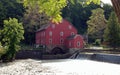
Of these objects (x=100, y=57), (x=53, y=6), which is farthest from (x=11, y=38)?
(x=53, y=6)

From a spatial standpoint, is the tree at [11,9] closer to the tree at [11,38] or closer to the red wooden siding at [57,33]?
the red wooden siding at [57,33]

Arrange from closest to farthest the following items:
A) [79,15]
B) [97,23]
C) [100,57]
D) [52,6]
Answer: [52,6] < [100,57] < [97,23] < [79,15]

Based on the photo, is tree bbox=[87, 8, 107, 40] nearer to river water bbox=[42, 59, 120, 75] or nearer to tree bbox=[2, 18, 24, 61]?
tree bbox=[2, 18, 24, 61]

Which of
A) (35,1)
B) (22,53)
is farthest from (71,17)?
(35,1)

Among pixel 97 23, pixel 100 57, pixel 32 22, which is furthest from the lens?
pixel 97 23

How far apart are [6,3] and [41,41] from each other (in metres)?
16.1

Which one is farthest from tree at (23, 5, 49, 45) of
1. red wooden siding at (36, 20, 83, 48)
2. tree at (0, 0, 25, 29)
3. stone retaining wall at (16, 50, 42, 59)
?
stone retaining wall at (16, 50, 42, 59)

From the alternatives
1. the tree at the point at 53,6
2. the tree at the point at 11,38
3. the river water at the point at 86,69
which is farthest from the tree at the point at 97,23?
the tree at the point at 53,6

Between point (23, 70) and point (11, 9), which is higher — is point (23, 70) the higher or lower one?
the lower one

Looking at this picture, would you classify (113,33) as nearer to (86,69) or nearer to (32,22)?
(32,22)

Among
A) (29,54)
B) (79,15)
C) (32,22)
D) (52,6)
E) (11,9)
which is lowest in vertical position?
(29,54)

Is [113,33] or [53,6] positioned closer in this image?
[53,6]

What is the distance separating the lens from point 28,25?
66000mm

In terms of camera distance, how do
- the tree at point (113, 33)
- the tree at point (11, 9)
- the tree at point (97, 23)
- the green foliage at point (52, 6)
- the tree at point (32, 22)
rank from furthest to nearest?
the tree at point (11, 9), the tree at point (97, 23), the tree at point (32, 22), the tree at point (113, 33), the green foliage at point (52, 6)
